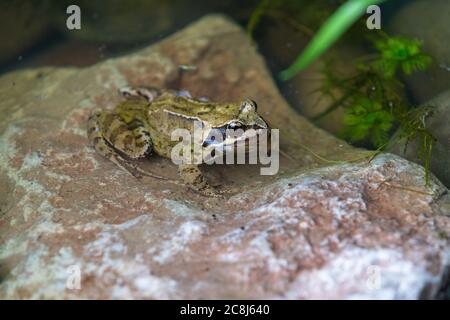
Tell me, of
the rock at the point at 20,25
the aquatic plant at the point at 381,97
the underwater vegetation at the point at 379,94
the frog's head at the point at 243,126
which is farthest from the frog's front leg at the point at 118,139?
the rock at the point at 20,25

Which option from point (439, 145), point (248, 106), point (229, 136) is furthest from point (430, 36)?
point (229, 136)

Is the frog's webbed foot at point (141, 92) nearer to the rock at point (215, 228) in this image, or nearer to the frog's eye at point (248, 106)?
the rock at point (215, 228)

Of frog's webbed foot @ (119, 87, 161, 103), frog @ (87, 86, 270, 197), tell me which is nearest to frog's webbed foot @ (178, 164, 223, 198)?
frog @ (87, 86, 270, 197)

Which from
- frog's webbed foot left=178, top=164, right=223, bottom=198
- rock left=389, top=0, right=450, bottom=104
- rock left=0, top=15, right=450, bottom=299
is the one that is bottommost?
frog's webbed foot left=178, top=164, right=223, bottom=198

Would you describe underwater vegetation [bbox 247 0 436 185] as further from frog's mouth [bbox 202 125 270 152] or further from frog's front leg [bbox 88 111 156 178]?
frog's front leg [bbox 88 111 156 178]

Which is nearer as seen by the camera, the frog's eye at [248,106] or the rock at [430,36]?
the frog's eye at [248,106]

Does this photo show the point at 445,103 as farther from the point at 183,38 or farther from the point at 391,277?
the point at 183,38
